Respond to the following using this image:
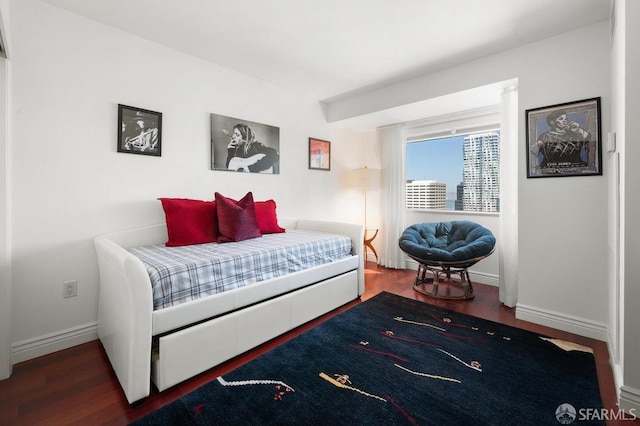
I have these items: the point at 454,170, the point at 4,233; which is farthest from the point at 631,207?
the point at 4,233

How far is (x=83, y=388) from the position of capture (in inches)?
65.3

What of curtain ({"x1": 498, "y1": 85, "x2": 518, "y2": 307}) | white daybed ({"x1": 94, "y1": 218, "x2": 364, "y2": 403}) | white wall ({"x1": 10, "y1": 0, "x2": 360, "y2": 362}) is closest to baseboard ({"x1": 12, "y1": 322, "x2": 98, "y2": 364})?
white wall ({"x1": 10, "y1": 0, "x2": 360, "y2": 362})

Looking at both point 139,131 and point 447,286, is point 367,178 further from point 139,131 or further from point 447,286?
point 139,131

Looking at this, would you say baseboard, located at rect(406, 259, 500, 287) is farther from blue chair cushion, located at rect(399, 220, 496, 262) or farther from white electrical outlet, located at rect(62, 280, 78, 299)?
white electrical outlet, located at rect(62, 280, 78, 299)

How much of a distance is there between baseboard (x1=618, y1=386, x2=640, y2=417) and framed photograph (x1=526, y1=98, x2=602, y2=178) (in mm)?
1545

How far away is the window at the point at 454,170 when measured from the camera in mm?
3777

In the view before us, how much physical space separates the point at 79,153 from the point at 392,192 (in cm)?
366

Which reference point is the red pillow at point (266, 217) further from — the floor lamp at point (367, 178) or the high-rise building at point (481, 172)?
the high-rise building at point (481, 172)

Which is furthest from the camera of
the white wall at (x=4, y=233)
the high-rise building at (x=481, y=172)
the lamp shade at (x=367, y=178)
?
the lamp shade at (x=367, y=178)

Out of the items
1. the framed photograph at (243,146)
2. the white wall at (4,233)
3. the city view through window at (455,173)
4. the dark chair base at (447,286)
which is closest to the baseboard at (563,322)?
the dark chair base at (447,286)

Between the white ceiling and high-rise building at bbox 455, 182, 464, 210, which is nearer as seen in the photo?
the white ceiling

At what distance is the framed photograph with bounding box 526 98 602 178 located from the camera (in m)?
2.27

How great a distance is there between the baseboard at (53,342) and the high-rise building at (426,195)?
4.02m

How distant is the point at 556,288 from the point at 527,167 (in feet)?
3.46
